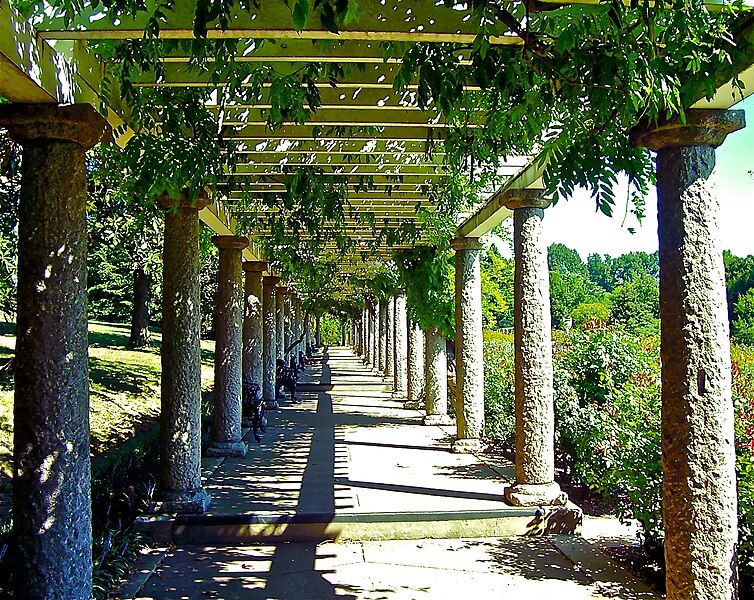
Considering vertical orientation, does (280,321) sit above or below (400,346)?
above

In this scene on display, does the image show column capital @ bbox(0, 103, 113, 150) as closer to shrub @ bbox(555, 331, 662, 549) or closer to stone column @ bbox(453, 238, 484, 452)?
shrub @ bbox(555, 331, 662, 549)

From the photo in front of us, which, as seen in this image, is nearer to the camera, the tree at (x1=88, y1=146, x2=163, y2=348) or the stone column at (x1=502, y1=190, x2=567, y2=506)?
the stone column at (x1=502, y1=190, x2=567, y2=506)

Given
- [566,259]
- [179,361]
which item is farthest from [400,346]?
[566,259]

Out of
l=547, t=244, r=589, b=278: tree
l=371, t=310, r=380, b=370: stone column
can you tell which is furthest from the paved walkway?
l=547, t=244, r=589, b=278: tree

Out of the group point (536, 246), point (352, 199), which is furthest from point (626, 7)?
point (352, 199)

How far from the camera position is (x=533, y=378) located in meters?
7.21

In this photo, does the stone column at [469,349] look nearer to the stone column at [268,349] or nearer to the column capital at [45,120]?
the stone column at [268,349]

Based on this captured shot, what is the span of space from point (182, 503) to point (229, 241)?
4.28 metres

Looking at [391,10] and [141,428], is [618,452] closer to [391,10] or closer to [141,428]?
[391,10]

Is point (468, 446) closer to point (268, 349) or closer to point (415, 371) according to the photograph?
point (415, 371)

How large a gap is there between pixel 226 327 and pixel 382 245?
517 centimetres

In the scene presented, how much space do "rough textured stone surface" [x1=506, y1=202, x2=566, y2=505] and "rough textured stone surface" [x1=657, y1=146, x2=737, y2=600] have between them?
3405 mm

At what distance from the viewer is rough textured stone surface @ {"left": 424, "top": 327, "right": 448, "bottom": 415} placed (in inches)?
532

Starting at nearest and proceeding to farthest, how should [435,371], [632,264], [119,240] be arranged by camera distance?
1. [435,371]
2. [119,240]
3. [632,264]
